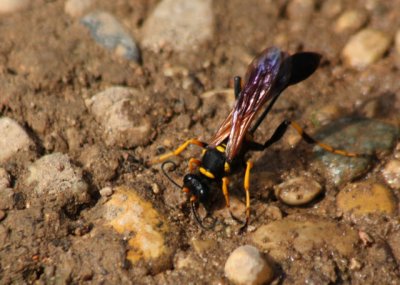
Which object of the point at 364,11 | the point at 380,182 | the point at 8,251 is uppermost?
the point at 364,11

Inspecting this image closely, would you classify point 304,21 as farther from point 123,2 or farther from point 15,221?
point 15,221

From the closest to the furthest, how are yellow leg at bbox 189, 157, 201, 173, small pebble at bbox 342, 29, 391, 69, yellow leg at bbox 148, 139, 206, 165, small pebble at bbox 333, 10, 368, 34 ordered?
yellow leg at bbox 189, 157, 201, 173, yellow leg at bbox 148, 139, 206, 165, small pebble at bbox 342, 29, 391, 69, small pebble at bbox 333, 10, 368, 34

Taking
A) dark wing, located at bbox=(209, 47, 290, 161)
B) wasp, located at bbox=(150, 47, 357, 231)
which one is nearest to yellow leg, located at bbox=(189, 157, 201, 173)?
wasp, located at bbox=(150, 47, 357, 231)

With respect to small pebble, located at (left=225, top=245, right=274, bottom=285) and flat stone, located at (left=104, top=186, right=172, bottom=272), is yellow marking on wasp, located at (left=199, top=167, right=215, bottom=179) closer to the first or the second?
flat stone, located at (left=104, top=186, right=172, bottom=272)

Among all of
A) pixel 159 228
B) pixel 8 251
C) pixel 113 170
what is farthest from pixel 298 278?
pixel 8 251

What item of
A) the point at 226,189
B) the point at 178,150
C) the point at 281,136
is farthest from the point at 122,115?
the point at 281,136

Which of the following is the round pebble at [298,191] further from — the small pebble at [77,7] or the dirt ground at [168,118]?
Answer: the small pebble at [77,7]
